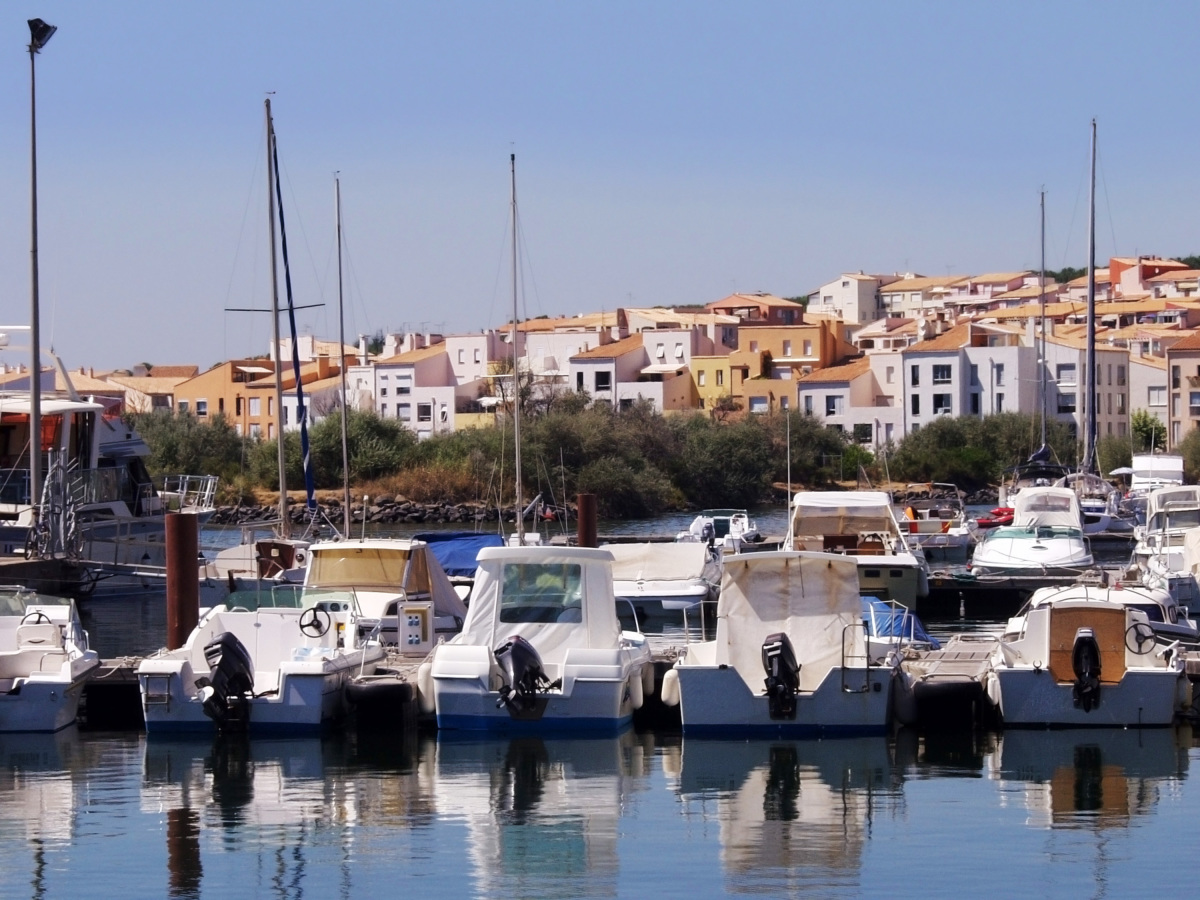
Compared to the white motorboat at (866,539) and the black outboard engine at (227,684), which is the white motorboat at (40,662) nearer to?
the black outboard engine at (227,684)

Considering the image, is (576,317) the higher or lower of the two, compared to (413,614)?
higher

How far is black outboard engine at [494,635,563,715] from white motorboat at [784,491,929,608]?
14611 mm

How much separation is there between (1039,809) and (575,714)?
5.30 meters

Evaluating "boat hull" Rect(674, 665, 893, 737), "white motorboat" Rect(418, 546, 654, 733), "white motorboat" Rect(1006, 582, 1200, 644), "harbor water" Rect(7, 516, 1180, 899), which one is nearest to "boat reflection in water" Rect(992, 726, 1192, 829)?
"harbor water" Rect(7, 516, 1180, 899)

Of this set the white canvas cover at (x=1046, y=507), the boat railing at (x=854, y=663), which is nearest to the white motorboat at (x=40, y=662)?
the boat railing at (x=854, y=663)

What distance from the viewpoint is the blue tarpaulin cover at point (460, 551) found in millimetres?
35500

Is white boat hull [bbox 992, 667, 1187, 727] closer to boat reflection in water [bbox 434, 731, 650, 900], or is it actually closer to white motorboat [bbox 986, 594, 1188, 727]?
white motorboat [bbox 986, 594, 1188, 727]

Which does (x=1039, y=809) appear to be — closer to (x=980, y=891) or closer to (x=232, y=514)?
(x=980, y=891)

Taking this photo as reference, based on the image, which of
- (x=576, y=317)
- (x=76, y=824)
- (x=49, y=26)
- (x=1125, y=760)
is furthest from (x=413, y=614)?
(x=576, y=317)

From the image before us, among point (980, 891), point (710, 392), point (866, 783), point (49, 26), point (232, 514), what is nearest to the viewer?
point (980, 891)

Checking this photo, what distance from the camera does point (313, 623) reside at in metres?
22.1

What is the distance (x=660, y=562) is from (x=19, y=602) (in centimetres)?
1468

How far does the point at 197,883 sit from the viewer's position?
596 inches

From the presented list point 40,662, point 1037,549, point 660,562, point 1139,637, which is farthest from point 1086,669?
point 1037,549
